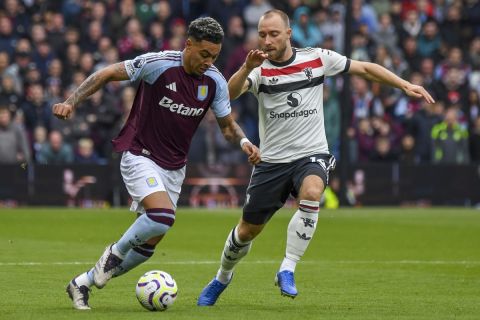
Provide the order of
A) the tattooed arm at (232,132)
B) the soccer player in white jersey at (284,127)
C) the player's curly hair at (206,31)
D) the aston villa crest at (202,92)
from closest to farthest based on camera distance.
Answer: the player's curly hair at (206,31) → the aston villa crest at (202,92) → the tattooed arm at (232,132) → the soccer player in white jersey at (284,127)

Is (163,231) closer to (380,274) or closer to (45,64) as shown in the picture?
(380,274)

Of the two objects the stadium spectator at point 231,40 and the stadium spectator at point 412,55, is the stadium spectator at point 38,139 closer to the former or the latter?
the stadium spectator at point 231,40

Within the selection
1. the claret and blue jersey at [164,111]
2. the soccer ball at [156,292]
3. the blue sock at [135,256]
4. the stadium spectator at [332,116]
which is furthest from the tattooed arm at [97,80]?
the stadium spectator at [332,116]

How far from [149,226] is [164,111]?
3.37ft

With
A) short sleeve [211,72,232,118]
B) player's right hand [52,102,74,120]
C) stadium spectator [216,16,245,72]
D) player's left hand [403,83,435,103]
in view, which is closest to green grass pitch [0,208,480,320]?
player's right hand [52,102,74,120]

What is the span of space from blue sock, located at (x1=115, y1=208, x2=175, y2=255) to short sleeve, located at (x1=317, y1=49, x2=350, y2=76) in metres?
2.45

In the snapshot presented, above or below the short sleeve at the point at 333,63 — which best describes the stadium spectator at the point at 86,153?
below

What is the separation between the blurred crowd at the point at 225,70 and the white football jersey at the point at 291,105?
12.7 meters

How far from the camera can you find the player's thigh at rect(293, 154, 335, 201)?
35.5 ft

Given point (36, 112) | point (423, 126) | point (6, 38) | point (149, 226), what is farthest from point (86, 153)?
point (149, 226)

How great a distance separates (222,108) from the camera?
417 inches

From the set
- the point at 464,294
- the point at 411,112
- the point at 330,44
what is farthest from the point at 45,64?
the point at 464,294

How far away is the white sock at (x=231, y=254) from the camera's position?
1109 centimetres

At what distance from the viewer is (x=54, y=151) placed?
2442cm
